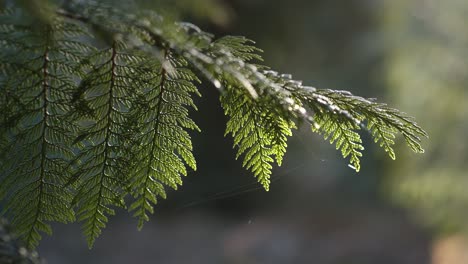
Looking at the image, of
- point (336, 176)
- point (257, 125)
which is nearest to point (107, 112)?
point (257, 125)

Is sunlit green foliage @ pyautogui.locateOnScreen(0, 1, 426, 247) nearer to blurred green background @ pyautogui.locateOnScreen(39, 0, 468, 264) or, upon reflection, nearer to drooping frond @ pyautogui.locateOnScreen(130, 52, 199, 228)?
drooping frond @ pyautogui.locateOnScreen(130, 52, 199, 228)

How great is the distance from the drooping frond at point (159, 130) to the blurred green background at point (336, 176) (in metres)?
6.11

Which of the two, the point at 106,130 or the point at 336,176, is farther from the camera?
the point at 336,176

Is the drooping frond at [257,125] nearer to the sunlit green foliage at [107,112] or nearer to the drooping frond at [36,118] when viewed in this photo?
the sunlit green foliage at [107,112]

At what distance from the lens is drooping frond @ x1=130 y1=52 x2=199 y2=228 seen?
1119mm

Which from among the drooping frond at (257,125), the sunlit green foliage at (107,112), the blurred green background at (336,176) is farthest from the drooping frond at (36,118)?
the blurred green background at (336,176)

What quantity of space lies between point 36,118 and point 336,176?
36.7 ft

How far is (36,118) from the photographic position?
43.1 inches

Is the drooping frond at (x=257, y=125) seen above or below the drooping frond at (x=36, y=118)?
above

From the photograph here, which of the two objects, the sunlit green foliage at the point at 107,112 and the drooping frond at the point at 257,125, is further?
the drooping frond at the point at 257,125

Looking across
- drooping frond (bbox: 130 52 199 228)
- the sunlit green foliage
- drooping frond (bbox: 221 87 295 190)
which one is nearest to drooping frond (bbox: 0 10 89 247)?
the sunlit green foliage

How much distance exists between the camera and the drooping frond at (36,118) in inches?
40.1

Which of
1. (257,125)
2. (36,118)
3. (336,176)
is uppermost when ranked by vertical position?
(257,125)

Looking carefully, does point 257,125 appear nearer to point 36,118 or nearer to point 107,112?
point 107,112
